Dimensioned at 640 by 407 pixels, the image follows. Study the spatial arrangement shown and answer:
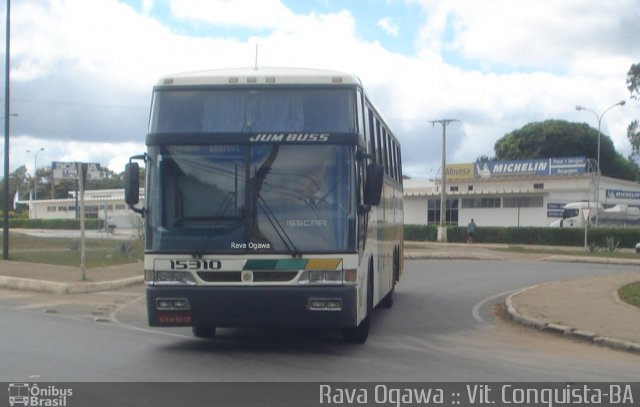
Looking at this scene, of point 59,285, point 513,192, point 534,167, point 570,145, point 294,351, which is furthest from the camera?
point 570,145

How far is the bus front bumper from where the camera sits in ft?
34.6

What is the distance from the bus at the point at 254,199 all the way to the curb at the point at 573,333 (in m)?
4.20

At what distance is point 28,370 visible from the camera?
31.8 ft

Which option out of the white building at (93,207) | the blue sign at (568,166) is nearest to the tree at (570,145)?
the blue sign at (568,166)

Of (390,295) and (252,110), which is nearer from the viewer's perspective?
(252,110)

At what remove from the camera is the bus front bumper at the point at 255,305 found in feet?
34.6

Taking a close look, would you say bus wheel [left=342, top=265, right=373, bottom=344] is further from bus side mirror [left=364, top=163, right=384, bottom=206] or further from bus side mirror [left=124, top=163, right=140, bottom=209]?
bus side mirror [left=124, top=163, right=140, bottom=209]

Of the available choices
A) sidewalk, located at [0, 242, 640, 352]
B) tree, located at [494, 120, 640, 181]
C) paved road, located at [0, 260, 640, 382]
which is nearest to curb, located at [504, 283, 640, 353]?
sidewalk, located at [0, 242, 640, 352]

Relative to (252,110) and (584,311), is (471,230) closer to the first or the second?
(584,311)

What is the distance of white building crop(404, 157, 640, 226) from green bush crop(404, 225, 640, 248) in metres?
6.68

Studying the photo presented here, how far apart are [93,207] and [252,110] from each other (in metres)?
87.7

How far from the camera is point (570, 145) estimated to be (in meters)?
91.1

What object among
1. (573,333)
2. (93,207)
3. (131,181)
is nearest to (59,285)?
(131,181)

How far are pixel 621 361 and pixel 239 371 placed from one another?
5.30m
